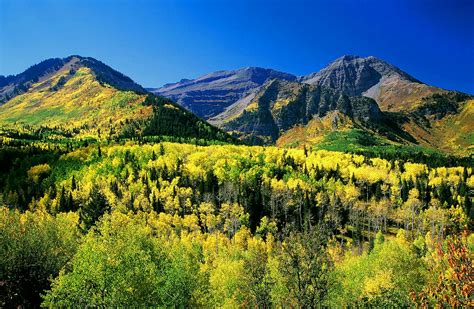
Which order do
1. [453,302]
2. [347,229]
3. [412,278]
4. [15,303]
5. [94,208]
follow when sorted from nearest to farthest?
[453,302] < [15,303] < [412,278] < [94,208] < [347,229]

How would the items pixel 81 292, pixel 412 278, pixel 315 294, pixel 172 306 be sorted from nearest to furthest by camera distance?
pixel 315 294 → pixel 81 292 → pixel 172 306 → pixel 412 278

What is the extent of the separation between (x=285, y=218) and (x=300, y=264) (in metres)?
154

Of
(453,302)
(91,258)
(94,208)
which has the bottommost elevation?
(94,208)

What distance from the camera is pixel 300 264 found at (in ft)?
134

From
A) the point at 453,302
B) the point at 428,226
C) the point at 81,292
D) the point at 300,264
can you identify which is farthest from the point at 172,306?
the point at 428,226

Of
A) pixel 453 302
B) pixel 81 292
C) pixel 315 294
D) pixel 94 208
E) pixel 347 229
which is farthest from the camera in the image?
pixel 347 229

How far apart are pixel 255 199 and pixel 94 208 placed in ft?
239

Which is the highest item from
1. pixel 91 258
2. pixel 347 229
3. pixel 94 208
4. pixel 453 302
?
pixel 453 302

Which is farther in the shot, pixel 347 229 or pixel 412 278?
pixel 347 229

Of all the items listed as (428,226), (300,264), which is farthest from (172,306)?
(428,226)

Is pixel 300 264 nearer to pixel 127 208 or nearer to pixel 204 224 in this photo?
pixel 204 224

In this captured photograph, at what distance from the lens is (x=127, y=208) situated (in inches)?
7598

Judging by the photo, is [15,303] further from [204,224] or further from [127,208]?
[127,208]

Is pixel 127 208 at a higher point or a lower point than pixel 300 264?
lower
